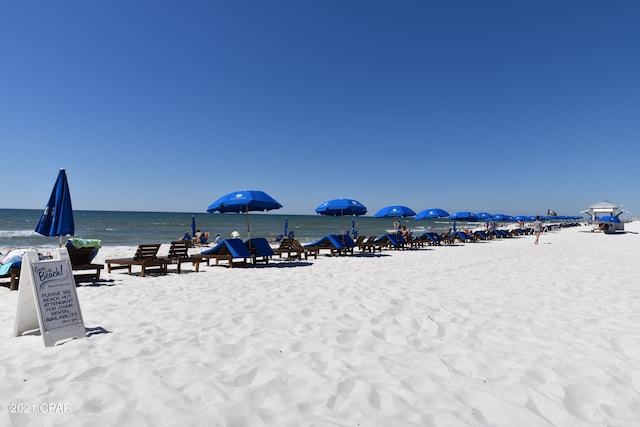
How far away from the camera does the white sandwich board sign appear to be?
3.59 meters

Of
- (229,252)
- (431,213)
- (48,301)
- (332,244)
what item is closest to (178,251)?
(229,252)

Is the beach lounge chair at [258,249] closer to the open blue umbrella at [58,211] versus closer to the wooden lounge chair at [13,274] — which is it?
the open blue umbrella at [58,211]

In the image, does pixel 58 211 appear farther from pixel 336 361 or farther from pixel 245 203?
pixel 336 361

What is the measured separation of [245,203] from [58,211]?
4.37 m

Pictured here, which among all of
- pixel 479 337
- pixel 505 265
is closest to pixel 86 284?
pixel 479 337

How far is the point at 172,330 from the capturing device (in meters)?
4.00

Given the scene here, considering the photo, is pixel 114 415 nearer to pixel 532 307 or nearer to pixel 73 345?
pixel 73 345

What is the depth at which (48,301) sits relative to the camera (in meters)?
3.70

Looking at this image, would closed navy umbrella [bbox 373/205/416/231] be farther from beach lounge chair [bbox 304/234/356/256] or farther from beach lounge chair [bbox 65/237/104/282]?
beach lounge chair [bbox 65/237/104/282]

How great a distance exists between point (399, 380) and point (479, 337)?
1.48 metres

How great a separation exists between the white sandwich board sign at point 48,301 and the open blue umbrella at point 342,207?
396 inches

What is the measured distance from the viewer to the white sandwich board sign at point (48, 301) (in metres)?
3.59

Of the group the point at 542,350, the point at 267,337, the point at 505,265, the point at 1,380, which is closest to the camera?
the point at 1,380

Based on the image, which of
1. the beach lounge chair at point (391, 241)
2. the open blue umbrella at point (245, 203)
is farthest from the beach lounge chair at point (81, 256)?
the beach lounge chair at point (391, 241)
